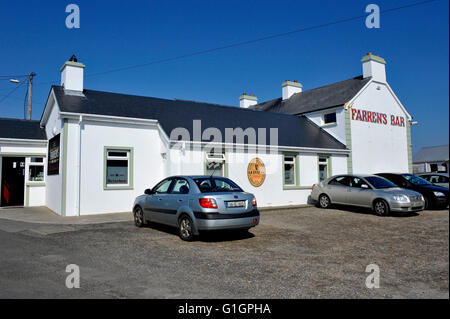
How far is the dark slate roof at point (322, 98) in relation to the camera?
20.3 metres

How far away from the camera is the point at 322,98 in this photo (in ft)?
72.0

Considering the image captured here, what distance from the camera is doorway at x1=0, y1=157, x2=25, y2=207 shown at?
15438 millimetres

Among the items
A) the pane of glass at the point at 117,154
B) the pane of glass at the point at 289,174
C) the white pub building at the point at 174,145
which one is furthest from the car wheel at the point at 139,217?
the pane of glass at the point at 289,174

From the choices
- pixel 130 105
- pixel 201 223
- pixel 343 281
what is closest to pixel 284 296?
pixel 343 281

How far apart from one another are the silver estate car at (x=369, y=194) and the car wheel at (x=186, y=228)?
7.39 meters

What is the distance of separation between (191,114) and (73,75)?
5707mm

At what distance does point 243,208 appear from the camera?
7.68 metres

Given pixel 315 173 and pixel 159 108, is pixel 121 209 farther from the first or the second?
pixel 315 173

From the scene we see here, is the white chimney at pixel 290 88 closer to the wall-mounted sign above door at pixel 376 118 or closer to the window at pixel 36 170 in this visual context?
the wall-mounted sign above door at pixel 376 118

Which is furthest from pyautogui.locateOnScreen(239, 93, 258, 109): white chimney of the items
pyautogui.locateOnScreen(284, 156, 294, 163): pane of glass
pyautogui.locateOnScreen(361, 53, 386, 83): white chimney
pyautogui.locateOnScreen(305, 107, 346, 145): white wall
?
pyautogui.locateOnScreen(284, 156, 294, 163): pane of glass

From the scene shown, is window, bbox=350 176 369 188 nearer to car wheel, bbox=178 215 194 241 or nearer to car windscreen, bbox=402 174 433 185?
car windscreen, bbox=402 174 433 185

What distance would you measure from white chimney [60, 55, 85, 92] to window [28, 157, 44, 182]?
396 centimetres

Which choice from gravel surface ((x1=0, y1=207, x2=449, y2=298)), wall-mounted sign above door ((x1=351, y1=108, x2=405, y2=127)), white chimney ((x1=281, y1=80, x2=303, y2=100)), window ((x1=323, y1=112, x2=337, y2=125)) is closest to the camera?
gravel surface ((x1=0, y1=207, x2=449, y2=298))

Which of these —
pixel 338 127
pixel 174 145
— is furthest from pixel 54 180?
pixel 338 127
